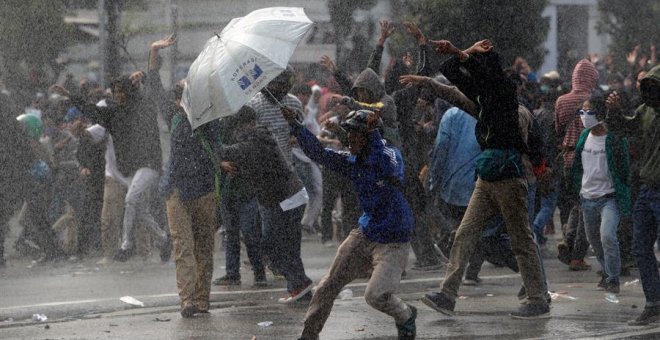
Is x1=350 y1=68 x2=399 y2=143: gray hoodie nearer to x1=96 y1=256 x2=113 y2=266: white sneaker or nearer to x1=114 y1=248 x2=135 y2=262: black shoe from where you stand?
x1=114 y1=248 x2=135 y2=262: black shoe

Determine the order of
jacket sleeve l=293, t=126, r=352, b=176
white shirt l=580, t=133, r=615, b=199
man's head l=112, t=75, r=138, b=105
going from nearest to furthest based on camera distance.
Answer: jacket sleeve l=293, t=126, r=352, b=176, white shirt l=580, t=133, r=615, b=199, man's head l=112, t=75, r=138, b=105

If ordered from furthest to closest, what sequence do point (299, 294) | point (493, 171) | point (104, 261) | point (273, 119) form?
point (104, 261)
point (273, 119)
point (299, 294)
point (493, 171)

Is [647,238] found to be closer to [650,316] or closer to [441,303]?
[650,316]

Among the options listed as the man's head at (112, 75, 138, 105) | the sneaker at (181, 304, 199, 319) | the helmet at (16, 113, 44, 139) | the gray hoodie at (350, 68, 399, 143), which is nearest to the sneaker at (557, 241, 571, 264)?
the gray hoodie at (350, 68, 399, 143)

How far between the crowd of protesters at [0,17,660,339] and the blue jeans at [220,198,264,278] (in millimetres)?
12

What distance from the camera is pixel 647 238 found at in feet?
31.8

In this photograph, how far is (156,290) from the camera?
1214 cm

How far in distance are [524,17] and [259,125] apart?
12.2 metres

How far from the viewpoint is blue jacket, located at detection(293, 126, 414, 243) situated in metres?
8.51

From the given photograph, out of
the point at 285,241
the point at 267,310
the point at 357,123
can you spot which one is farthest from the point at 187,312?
the point at 357,123

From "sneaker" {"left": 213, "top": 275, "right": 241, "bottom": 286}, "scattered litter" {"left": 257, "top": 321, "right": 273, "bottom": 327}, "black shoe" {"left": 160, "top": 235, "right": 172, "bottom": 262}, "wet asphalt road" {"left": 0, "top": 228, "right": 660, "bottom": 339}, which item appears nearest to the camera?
"wet asphalt road" {"left": 0, "top": 228, "right": 660, "bottom": 339}

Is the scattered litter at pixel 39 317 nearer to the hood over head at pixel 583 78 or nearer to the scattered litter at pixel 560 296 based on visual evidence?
the scattered litter at pixel 560 296

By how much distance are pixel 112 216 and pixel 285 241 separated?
4104 mm

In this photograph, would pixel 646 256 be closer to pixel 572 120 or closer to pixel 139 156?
pixel 572 120
